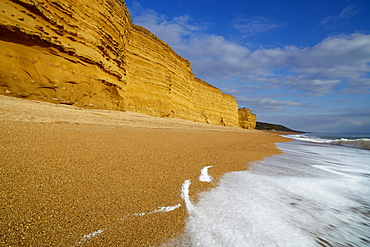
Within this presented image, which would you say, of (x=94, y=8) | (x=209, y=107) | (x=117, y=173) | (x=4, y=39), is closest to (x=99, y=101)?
(x=4, y=39)

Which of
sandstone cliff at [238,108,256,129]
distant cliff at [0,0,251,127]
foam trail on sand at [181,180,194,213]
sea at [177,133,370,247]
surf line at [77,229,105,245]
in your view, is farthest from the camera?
sandstone cliff at [238,108,256,129]

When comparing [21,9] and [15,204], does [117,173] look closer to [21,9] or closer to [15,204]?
[15,204]

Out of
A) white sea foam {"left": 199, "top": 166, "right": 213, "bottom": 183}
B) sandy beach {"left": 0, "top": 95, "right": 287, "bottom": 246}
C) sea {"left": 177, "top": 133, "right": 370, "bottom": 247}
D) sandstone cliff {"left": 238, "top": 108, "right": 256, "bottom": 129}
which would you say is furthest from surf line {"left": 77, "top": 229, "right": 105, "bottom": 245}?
sandstone cliff {"left": 238, "top": 108, "right": 256, "bottom": 129}

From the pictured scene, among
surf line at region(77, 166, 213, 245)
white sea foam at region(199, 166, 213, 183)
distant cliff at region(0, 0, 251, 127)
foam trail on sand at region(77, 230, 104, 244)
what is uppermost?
distant cliff at region(0, 0, 251, 127)

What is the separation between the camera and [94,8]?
9.62 m

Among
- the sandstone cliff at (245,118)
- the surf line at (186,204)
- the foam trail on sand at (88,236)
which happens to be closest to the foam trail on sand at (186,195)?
the surf line at (186,204)

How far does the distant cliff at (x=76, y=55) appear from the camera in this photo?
20.9ft

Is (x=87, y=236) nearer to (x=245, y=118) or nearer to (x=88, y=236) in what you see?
(x=88, y=236)

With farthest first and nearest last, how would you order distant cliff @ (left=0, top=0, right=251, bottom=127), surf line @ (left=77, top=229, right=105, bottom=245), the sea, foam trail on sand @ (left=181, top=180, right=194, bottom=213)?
distant cliff @ (left=0, top=0, right=251, bottom=127)
foam trail on sand @ (left=181, top=180, right=194, bottom=213)
the sea
surf line @ (left=77, top=229, right=105, bottom=245)

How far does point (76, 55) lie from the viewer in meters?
8.16

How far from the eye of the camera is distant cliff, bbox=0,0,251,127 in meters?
6.38

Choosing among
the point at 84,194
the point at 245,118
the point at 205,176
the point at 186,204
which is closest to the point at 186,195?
the point at 186,204

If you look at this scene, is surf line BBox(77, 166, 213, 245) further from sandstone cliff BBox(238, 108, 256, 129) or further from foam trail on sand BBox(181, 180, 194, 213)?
sandstone cliff BBox(238, 108, 256, 129)

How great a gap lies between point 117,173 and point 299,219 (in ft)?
6.43
